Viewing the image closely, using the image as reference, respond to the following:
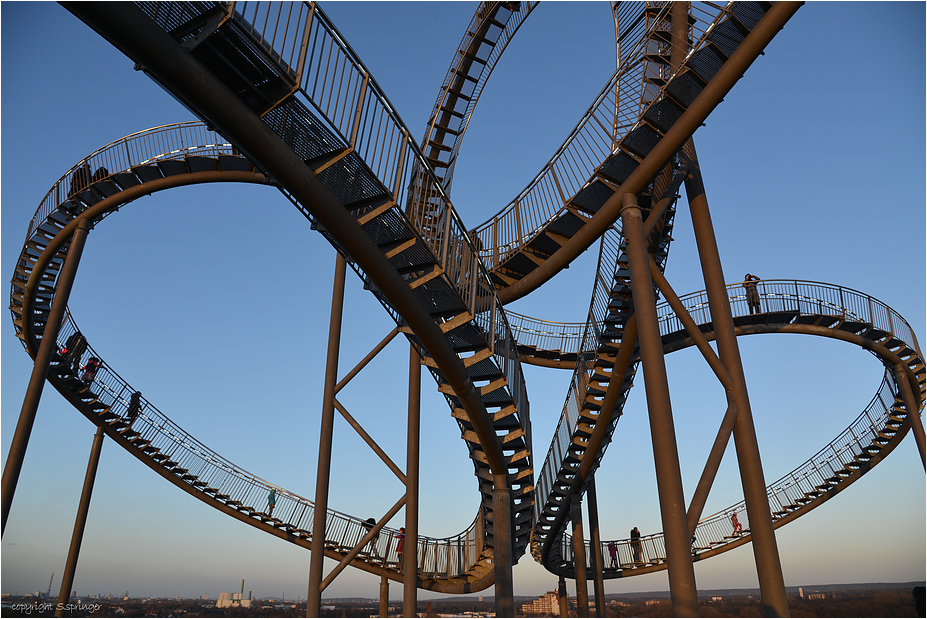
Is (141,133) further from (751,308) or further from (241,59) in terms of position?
(751,308)

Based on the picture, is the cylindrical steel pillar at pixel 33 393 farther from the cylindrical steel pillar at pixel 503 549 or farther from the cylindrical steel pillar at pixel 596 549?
the cylindrical steel pillar at pixel 596 549

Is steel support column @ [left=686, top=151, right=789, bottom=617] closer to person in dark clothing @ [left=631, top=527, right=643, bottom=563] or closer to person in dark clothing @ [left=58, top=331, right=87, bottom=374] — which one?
person in dark clothing @ [left=631, top=527, right=643, bottom=563]

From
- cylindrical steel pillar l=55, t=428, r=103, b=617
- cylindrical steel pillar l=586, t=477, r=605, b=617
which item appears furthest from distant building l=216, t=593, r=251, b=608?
cylindrical steel pillar l=586, t=477, r=605, b=617

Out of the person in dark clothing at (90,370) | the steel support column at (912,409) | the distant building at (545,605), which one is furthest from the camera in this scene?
the distant building at (545,605)

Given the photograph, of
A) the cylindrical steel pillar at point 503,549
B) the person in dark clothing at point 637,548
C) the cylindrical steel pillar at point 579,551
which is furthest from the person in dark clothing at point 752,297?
the cylindrical steel pillar at point 503,549

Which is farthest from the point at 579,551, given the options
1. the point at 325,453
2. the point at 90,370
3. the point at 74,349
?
the point at 74,349

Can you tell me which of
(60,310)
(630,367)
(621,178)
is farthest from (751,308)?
(60,310)
